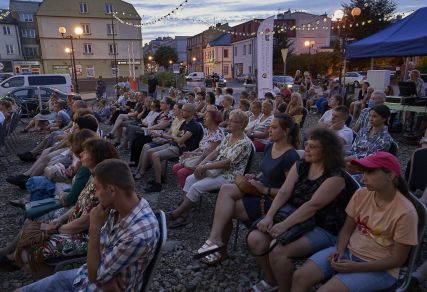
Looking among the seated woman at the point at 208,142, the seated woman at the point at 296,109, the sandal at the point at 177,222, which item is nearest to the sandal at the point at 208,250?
the sandal at the point at 177,222

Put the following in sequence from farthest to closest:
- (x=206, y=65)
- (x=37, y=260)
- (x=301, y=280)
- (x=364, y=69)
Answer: (x=206, y=65), (x=364, y=69), (x=37, y=260), (x=301, y=280)

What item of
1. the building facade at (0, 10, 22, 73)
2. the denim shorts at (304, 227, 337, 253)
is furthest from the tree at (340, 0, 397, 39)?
the building facade at (0, 10, 22, 73)

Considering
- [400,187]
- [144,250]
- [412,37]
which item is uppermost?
[412,37]

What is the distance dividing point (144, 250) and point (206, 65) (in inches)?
2463

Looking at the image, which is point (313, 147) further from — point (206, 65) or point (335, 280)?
point (206, 65)

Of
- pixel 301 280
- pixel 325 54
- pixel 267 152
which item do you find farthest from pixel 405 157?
pixel 325 54

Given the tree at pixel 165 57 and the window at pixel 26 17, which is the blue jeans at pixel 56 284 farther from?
the tree at pixel 165 57

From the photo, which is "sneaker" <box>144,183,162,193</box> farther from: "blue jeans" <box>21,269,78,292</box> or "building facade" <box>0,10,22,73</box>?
"building facade" <box>0,10,22,73</box>

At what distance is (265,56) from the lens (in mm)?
12406

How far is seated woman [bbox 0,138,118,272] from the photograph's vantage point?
2375 mm

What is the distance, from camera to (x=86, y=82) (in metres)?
29.0

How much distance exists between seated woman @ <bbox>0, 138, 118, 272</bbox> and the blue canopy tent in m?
6.96

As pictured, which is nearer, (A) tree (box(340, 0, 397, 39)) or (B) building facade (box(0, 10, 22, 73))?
(A) tree (box(340, 0, 397, 39))

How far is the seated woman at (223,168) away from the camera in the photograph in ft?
12.0
